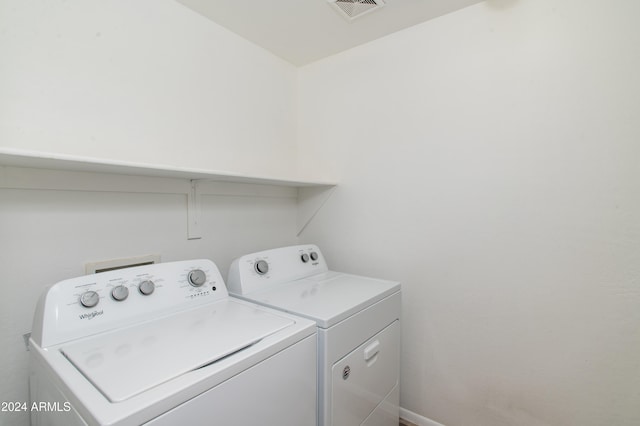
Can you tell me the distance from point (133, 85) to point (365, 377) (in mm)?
1632

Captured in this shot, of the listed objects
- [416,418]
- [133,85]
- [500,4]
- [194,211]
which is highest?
[500,4]

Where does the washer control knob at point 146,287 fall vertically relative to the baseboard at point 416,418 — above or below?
above

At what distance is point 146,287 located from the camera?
1095 millimetres

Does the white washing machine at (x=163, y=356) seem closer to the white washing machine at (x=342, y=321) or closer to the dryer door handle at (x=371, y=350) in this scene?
the white washing machine at (x=342, y=321)

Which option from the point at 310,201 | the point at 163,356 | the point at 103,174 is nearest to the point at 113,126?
the point at 103,174

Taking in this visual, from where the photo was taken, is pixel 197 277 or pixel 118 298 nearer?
pixel 118 298

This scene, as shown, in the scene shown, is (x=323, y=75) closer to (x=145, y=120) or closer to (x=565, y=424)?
(x=145, y=120)

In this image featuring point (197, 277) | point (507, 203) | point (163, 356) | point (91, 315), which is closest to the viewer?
point (163, 356)

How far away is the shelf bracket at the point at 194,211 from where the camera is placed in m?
1.56

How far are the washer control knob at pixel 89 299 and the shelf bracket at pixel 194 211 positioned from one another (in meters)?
0.59

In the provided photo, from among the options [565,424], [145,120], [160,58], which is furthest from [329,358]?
[160,58]

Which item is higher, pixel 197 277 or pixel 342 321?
pixel 197 277

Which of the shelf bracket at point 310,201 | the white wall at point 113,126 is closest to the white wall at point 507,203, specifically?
the shelf bracket at point 310,201

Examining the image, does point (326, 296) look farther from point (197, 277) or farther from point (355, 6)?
point (355, 6)
